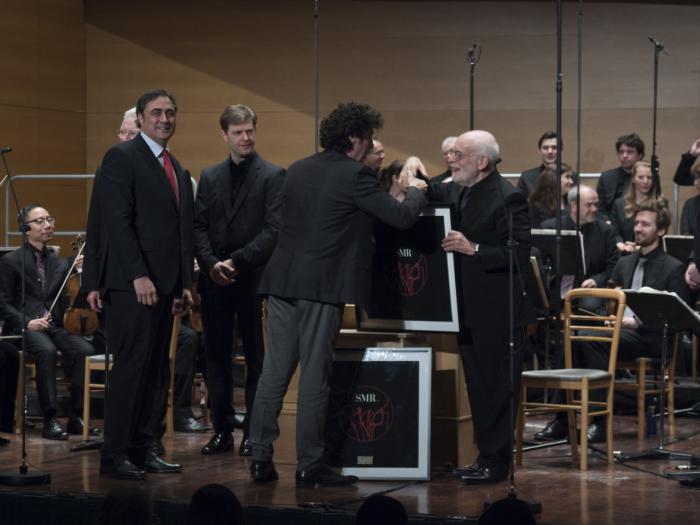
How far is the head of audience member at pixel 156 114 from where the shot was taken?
5.16 metres

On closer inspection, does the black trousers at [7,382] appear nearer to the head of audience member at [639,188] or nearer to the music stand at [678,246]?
the music stand at [678,246]

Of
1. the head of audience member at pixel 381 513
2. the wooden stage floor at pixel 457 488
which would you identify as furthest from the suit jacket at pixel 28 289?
the head of audience member at pixel 381 513

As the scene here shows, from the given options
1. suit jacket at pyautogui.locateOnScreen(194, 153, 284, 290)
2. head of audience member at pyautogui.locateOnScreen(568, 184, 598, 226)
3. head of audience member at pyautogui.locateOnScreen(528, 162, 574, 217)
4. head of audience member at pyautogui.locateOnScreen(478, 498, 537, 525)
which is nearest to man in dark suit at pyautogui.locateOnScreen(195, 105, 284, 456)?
suit jacket at pyautogui.locateOnScreen(194, 153, 284, 290)

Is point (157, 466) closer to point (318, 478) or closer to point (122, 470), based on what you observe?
point (122, 470)

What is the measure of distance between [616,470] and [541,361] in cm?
230

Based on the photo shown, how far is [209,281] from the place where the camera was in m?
5.70

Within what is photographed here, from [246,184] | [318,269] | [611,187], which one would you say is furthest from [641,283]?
[318,269]

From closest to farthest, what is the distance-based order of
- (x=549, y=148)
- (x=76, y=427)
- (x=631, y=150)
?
(x=76, y=427), (x=549, y=148), (x=631, y=150)

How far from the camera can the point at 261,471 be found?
498 centimetres

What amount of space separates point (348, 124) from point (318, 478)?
4.50 feet

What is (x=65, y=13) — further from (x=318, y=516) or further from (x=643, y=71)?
(x=318, y=516)

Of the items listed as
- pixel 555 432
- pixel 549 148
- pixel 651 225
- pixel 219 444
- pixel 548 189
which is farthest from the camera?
pixel 549 148

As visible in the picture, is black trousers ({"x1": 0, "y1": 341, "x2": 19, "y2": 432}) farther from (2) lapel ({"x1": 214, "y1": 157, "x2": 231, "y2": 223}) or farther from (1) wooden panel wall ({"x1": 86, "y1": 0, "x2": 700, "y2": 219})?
(1) wooden panel wall ({"x1": 86, "y1": 0, "x2": 700, "y2": 219})

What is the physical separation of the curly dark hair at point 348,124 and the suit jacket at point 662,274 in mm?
2361
